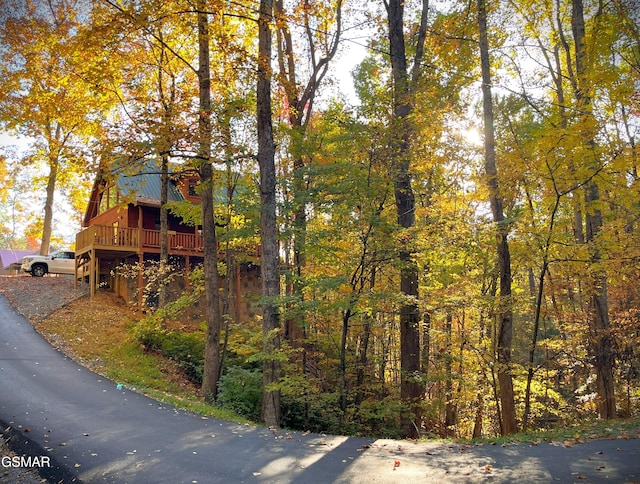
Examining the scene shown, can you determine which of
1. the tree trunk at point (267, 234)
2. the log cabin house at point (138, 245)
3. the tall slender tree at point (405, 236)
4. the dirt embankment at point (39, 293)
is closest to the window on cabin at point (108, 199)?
the log cabin house at point (138, 245)

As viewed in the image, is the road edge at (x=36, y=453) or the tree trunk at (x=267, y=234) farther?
the tree trunk at (x=267, y=234)

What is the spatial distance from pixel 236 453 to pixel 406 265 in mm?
5353

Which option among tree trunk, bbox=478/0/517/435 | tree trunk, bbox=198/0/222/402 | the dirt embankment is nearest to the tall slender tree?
tree trunk, bbox=478/0/517/435

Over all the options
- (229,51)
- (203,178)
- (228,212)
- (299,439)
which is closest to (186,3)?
(229,51)

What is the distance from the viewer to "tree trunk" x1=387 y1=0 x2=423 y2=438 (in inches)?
388

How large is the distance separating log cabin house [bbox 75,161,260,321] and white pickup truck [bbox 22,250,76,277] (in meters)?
1.12

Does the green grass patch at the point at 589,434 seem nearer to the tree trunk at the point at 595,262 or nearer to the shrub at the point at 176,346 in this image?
the tree trunk at the point at 595,262

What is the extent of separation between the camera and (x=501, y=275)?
32.6 ft

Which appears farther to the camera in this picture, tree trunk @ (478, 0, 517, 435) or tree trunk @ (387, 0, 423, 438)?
tree trunk @ (387, 0, 423, 438)

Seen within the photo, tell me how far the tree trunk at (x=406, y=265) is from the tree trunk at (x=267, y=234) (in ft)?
8.92

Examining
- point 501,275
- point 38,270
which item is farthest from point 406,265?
point 38,270

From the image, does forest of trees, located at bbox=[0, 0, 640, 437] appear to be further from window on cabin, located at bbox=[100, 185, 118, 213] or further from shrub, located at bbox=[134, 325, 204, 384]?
window on cabin, located at bbox=[100, 185, 118, 213]

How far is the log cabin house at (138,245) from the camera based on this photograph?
1873 centimetres

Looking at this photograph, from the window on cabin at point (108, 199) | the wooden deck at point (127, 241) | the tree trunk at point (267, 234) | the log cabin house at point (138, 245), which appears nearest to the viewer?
the tree trunk at point (267, 234)
